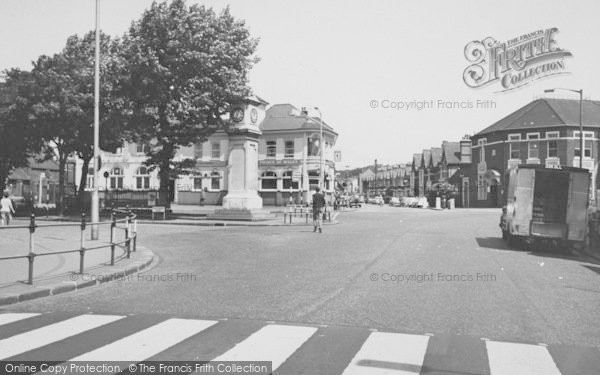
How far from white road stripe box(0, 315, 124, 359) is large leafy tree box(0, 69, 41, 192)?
2721 cm

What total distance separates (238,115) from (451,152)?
2396 inches

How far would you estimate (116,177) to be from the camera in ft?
213

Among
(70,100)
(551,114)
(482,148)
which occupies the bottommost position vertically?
(70,100)

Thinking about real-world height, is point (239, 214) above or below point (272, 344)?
above

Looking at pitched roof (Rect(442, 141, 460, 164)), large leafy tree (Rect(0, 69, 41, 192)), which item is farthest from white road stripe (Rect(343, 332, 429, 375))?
pitched roof (Rect(442, 141, 460, 164))

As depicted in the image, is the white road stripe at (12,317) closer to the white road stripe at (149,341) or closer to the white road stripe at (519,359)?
the white road stripe at (149,341)

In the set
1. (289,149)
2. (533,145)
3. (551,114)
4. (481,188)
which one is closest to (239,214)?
(289,149)

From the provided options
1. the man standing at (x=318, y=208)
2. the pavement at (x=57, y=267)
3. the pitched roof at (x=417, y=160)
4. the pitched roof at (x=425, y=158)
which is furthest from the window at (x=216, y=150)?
the pitched roof at (x=417, y=160)

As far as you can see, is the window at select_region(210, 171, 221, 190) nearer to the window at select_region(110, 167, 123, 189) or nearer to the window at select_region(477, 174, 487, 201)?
the window at select_region(110, 167, 123, 189)

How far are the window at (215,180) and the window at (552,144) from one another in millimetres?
37480

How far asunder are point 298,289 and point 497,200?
62.6 meters

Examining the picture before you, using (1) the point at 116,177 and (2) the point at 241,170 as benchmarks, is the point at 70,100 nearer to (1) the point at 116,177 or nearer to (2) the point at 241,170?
(2) the point at 241,170

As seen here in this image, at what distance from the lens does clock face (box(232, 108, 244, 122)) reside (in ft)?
102

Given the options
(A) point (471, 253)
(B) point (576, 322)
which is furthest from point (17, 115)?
(B) point (576, 322)
